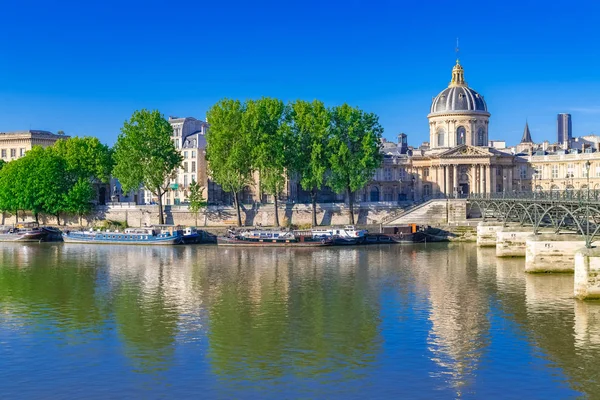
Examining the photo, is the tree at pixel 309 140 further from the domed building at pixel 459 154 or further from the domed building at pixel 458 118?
the domed building at pixel 458 118

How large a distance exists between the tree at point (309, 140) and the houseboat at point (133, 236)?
16.2m

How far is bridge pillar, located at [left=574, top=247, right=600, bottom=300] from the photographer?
40.7 metres

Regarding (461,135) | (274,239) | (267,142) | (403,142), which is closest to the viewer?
(274,239)

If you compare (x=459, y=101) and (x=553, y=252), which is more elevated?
(x=459, y=101)

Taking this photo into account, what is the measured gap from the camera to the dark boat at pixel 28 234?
300 feet

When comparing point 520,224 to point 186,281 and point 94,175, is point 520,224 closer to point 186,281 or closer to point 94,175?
point 186,281

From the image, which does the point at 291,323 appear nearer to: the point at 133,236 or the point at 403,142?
the point at 133,236

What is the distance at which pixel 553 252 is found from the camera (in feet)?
174

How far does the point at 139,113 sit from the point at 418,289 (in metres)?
56.1

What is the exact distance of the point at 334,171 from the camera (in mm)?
89750

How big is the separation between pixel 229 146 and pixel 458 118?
4307cm

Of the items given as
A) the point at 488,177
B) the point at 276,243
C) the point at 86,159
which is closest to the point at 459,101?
the point at 488,177

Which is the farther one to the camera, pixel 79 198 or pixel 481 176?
pixel 481 176

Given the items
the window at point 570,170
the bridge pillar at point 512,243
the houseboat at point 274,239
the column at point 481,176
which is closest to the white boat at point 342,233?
the houseboat at point 274,239
